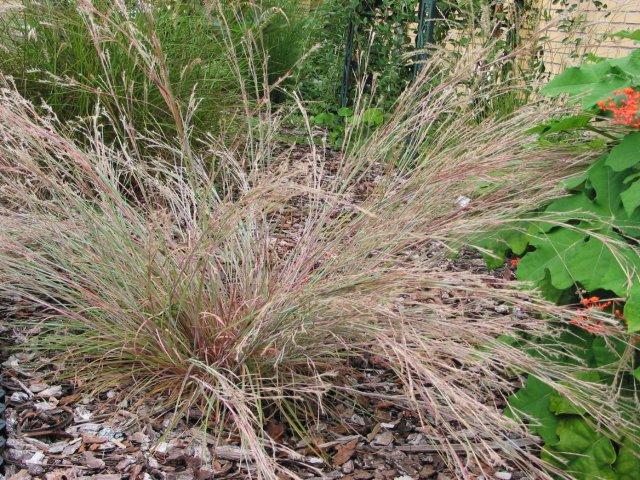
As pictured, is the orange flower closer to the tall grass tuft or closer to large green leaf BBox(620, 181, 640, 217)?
large green leaf BBox(620, 181, 640, 217)

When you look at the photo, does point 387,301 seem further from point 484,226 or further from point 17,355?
point 17,355

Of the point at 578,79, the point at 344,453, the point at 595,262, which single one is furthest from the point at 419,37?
the point at 344,453

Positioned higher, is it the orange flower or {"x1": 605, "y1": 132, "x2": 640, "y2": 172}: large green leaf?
the orange flower

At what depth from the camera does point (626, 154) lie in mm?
2326

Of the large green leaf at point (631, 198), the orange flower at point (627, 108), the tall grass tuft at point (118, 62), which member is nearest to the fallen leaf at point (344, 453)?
the large green leaf at point (631, 198)

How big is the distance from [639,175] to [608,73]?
0.42m

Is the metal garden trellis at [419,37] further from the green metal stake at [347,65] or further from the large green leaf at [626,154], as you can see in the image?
the large green leaf at [626,154]

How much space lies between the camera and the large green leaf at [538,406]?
2.41 m

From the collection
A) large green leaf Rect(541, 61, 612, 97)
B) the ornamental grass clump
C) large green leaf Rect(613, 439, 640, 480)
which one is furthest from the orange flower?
large green leaf Rect(613, 439, 640, 480)

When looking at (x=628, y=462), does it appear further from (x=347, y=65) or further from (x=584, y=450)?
(x=347, y=65)

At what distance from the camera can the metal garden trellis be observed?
5.21 metres

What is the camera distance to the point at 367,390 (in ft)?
9.07

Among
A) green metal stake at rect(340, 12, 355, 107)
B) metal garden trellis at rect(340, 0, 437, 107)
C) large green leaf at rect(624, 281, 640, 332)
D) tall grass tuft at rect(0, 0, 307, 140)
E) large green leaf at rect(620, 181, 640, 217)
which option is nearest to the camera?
large green leaf at rect(624, 281, 640, 332)

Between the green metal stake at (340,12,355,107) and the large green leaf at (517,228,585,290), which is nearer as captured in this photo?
the large green leaf at (517,228,585,290)
